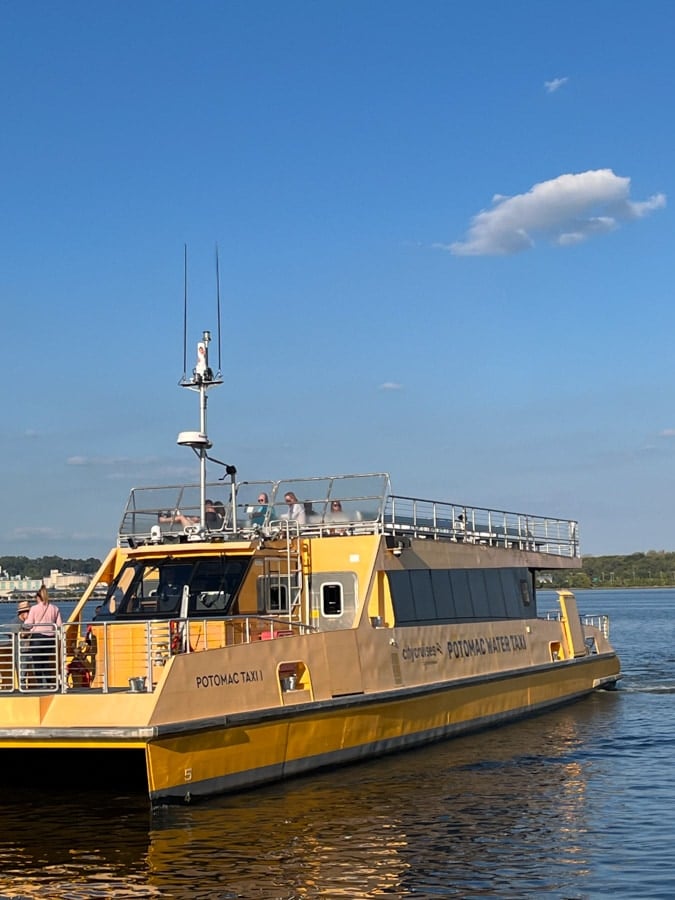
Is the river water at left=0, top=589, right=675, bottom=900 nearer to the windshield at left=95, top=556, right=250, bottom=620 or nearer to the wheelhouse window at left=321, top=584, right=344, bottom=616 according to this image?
the wheelhouse window at left=321, top=584, right=344, bottom=616

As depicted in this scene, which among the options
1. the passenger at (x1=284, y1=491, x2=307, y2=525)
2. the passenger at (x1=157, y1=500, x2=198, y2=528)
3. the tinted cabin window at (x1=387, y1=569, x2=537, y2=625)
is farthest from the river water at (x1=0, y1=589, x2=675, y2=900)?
Result: the passenger at (x1=157, y1=500, x2=198, y2=528)

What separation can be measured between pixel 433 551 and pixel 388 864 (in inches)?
346

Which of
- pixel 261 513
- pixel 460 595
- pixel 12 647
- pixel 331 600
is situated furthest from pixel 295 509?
pixel 12 647

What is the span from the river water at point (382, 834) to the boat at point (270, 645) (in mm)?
629

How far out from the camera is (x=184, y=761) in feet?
43.5

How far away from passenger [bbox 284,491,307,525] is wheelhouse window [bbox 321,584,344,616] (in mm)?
1165

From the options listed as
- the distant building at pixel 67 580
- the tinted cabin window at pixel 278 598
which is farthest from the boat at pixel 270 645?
the distant building at pixel 67 580

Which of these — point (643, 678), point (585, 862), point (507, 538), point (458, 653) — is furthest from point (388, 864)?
point (643, 678)

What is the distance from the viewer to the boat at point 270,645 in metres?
13.2

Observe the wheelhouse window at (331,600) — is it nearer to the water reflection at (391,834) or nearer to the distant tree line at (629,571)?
the water reflection at (391,834)

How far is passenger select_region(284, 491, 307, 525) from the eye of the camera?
738 inches

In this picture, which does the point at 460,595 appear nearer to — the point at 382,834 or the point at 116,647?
the point at 116,647

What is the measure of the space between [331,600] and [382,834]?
572 cm

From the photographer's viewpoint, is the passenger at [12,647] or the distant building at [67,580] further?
the distant building at [67,580]
